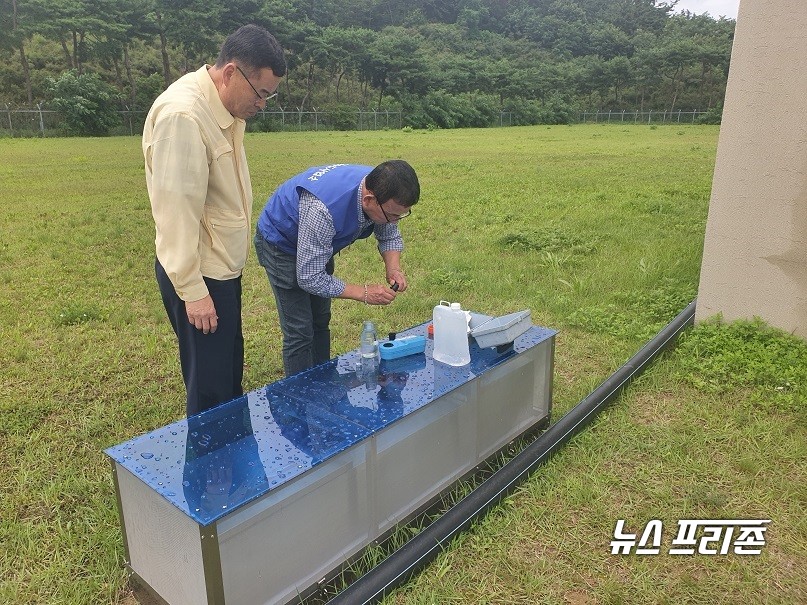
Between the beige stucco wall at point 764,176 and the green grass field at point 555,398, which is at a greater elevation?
the beige stucco wall at point 764,176

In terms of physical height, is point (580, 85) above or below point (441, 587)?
above

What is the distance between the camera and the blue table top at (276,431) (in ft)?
5.78

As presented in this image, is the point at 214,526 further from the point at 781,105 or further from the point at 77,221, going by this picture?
the point at 77,221

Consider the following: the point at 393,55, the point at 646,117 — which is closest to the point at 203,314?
the point at 393,55

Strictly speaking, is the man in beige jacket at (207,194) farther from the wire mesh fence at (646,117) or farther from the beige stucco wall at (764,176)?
the wire mesh fence at (646,117)

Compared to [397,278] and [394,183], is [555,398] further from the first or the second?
[394,183]

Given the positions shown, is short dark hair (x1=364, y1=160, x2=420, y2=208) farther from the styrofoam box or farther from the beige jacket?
the styrofoam box

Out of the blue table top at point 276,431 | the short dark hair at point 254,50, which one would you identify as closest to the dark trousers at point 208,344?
the blue table top at point 276,431

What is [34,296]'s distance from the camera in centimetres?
514

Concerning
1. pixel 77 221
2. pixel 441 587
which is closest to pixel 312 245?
pixel 441 587

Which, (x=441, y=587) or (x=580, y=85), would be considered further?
(x=580, y=85)

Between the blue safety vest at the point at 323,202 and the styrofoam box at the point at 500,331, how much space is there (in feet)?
2.41

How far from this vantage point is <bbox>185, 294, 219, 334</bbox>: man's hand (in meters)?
2.20

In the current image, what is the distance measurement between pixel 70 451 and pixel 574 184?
993 centimetres
